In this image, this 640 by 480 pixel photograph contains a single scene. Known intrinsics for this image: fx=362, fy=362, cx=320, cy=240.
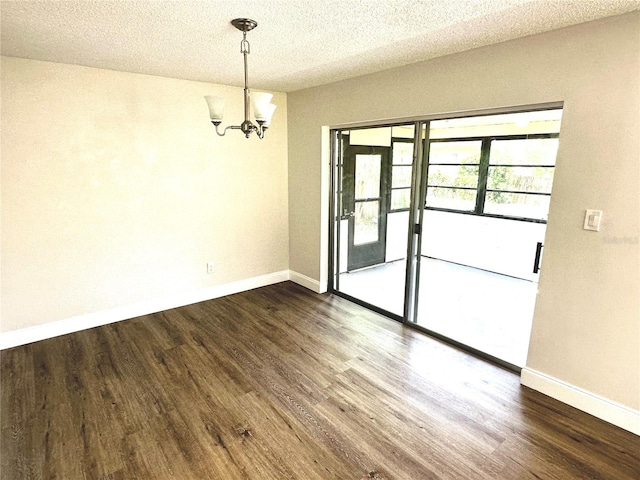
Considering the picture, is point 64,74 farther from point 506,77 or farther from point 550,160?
point 550,160

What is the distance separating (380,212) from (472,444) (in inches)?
112

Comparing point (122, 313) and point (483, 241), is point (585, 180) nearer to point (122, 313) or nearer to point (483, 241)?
point (483, 241)

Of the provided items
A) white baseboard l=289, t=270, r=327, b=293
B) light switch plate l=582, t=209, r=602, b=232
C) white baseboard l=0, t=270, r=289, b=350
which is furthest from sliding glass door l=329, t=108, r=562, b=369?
white baseboard l=0, t=270, r=289, b=350

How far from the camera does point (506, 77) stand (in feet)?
8.37

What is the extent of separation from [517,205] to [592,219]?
89cm

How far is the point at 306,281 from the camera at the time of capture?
4.73 m

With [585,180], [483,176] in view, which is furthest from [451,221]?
[585,180]

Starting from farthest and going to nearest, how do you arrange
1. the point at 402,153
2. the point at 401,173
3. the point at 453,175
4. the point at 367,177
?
the point at 367,177
the point at 401,173
the point at 402,153
the point at 453,175

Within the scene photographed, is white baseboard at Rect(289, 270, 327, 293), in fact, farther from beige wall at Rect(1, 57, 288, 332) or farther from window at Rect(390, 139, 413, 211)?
window at Rect(390, 139, 413, 211)

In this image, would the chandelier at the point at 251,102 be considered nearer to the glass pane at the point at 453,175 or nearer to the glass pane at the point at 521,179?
the glass pane at the point at 453,175

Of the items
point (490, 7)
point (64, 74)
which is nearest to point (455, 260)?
point (490, 7)

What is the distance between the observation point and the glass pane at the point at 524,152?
105 inches

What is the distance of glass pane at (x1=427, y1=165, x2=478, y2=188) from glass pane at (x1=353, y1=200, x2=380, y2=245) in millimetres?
1150

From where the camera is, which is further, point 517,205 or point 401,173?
point 401,173
